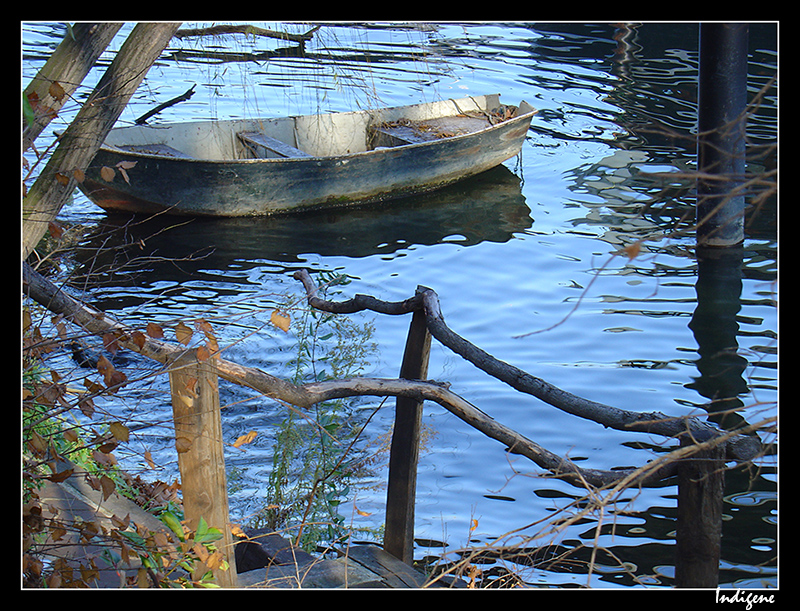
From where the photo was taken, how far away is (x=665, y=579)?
450 centimetres

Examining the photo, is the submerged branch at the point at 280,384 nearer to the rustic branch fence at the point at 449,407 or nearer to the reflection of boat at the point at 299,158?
the rustic branch fence at the point at 449,407

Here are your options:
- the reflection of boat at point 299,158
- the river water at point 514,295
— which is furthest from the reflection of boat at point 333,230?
the reflection of boat at point 299,158

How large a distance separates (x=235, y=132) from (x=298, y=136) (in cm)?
92

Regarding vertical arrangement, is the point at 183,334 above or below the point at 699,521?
above

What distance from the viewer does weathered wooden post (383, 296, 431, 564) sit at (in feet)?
12.4

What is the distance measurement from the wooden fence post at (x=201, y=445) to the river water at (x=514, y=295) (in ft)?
0.56

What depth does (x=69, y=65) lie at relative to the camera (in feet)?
9.65

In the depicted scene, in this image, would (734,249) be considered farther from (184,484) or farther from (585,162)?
(184,484)

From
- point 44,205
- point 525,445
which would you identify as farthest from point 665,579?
point 44,205

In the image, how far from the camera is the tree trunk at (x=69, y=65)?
9.27 feet

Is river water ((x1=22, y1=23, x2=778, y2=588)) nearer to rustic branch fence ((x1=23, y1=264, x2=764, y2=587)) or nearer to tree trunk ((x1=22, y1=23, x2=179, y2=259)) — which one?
rustic branch fence ((x1=23, y1=264, x2=764, y2=587))

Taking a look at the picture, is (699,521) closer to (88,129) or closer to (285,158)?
(88,129)

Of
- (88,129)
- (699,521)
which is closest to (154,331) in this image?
(88,129)

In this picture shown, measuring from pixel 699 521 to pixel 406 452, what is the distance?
1.63 m
